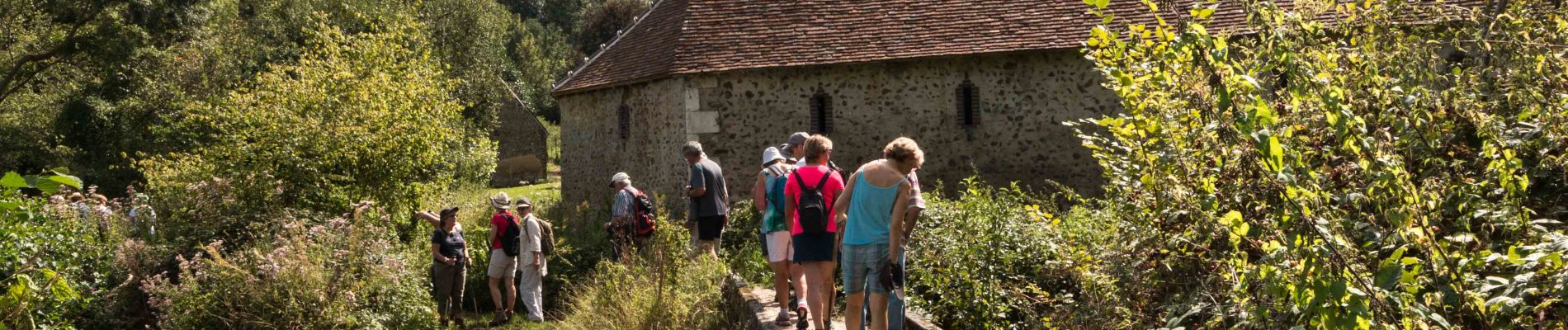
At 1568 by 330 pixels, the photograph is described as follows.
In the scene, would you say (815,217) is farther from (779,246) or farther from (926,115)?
(926,115)

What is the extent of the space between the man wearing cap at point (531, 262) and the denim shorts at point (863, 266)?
5.49 meters

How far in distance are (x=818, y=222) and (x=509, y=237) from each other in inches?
214

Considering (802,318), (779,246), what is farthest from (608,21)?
(802,318)

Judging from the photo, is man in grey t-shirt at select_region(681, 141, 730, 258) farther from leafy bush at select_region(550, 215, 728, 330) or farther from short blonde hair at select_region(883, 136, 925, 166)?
short blonde hair at select_region(883, 136, 925, 166)

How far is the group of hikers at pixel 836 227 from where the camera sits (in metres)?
6.87

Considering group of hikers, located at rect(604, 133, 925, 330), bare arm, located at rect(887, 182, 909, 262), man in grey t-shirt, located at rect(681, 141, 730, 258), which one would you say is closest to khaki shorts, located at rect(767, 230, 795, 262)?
group of hikers, located at rect(604, 133, 925, 330)

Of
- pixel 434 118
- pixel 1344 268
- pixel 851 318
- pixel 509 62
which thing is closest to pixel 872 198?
pixel 851 318

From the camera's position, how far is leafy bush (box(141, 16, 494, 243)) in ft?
44.8

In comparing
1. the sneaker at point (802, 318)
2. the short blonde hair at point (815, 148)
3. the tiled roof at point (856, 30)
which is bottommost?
the sneaker at point (802, 318)

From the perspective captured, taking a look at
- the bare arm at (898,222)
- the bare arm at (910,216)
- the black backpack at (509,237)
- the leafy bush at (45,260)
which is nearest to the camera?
the leafy bush at (45,260)

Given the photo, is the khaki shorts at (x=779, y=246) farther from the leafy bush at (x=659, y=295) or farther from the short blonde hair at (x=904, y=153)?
the short blonde hair at (x=904, y=153)

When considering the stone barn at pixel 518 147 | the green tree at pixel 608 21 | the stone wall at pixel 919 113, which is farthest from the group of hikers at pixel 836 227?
the green tree at pixel 608 21

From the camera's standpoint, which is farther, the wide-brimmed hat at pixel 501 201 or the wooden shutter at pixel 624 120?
the wooden shutter at pixel 624 120

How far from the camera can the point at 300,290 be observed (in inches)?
413
